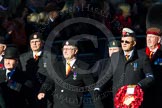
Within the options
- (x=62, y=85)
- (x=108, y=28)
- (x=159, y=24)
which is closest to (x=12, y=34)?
(x=108, y=28)

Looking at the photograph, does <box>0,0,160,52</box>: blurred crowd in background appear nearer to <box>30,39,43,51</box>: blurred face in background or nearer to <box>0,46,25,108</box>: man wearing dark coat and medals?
<box>30,39,43,51</box>: blurred face in background

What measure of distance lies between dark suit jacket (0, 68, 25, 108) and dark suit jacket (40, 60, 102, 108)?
45 centimetres

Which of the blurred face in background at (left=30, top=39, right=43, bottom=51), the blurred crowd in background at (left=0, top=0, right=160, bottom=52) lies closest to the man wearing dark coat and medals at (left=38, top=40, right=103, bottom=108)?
the blurred face in background at (left=30, top=39, right=43, bottom=51)

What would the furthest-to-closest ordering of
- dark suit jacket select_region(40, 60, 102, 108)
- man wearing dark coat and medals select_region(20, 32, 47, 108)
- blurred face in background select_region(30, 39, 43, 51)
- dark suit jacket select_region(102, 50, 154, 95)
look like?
blurred face in background select_region(30, 39, 43, 51) < man wearing dark coat and medals select_region(20, 32, 47, 108) < dark suit jacket select_region(40, 60, 102, 108) < dark suit jacket select_region(102, 50, 154, 95)

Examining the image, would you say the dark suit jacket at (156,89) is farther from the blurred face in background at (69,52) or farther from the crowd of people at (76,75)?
the blurred face in background at (69,52)

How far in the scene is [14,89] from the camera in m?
9.17

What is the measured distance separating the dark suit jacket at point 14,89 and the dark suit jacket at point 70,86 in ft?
1.47

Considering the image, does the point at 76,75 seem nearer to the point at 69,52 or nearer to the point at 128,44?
the point at 69,52

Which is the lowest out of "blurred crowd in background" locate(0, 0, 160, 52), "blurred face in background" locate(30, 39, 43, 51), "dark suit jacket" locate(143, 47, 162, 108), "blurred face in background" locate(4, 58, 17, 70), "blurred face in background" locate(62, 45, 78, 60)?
"dark suit jacket" locate(143, 47, 162, 108)

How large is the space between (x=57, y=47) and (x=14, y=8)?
1.87m

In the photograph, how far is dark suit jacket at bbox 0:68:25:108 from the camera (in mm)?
9070

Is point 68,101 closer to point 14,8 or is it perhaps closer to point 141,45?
point 141,45

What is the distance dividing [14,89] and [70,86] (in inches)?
36.1

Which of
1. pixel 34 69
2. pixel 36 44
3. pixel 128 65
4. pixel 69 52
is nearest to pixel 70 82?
pixel 69 52
